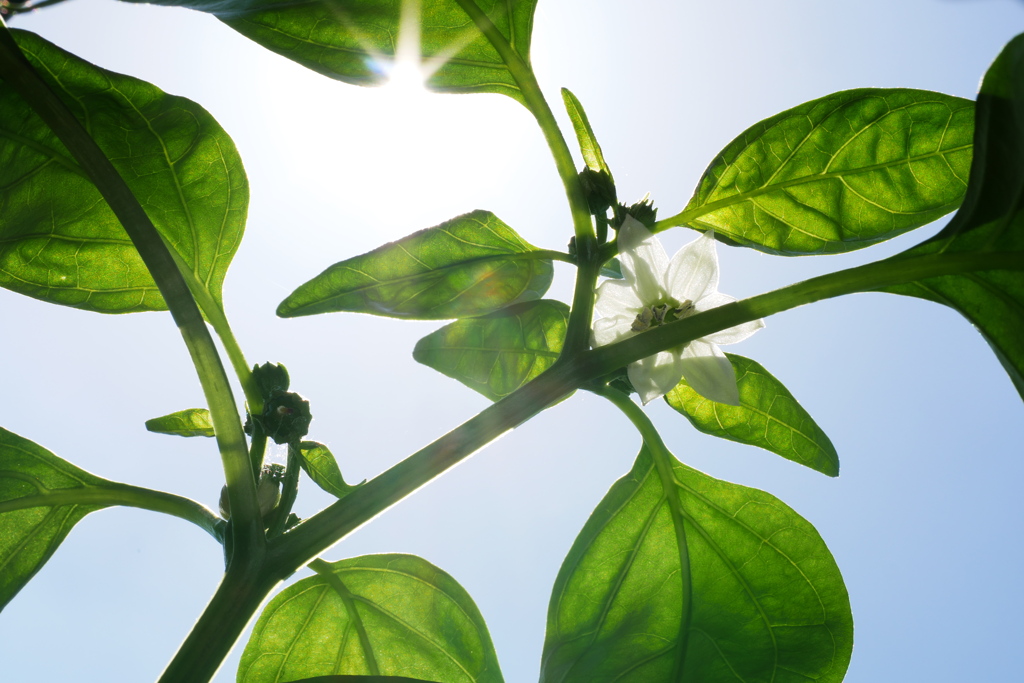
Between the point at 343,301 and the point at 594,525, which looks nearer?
the point at 343,301

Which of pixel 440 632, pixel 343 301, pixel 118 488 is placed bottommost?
pixel 440 632

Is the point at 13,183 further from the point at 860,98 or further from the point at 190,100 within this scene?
the point at 860,98

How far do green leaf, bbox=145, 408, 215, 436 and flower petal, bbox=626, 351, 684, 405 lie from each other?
0.56 metres

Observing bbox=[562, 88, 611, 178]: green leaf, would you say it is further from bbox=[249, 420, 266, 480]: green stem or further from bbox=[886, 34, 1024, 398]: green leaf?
bbox=[249, 420, 266, 480]: green stem

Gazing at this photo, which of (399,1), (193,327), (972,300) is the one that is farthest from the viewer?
(399,1)

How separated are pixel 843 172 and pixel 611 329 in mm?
346

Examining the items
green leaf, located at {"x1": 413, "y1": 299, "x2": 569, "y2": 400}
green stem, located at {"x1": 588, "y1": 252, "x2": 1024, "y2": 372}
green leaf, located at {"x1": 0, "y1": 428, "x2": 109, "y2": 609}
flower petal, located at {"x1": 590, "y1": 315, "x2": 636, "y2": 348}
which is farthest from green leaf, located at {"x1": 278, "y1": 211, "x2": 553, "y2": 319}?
green leaf, located at {"x1": 0, "y1": 428, "x2": 109, "y2": 609}

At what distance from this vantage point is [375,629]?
964 millimetres

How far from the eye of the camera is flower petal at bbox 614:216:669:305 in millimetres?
777

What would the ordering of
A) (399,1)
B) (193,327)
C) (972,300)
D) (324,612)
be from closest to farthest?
(193,327), (972,300), (399,1), (324,612)

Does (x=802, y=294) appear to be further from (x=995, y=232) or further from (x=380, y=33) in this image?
(x=380, y=33)

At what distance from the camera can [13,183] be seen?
80 cm

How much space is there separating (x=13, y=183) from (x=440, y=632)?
0.79m

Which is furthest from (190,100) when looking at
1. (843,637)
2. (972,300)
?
(843,637)
